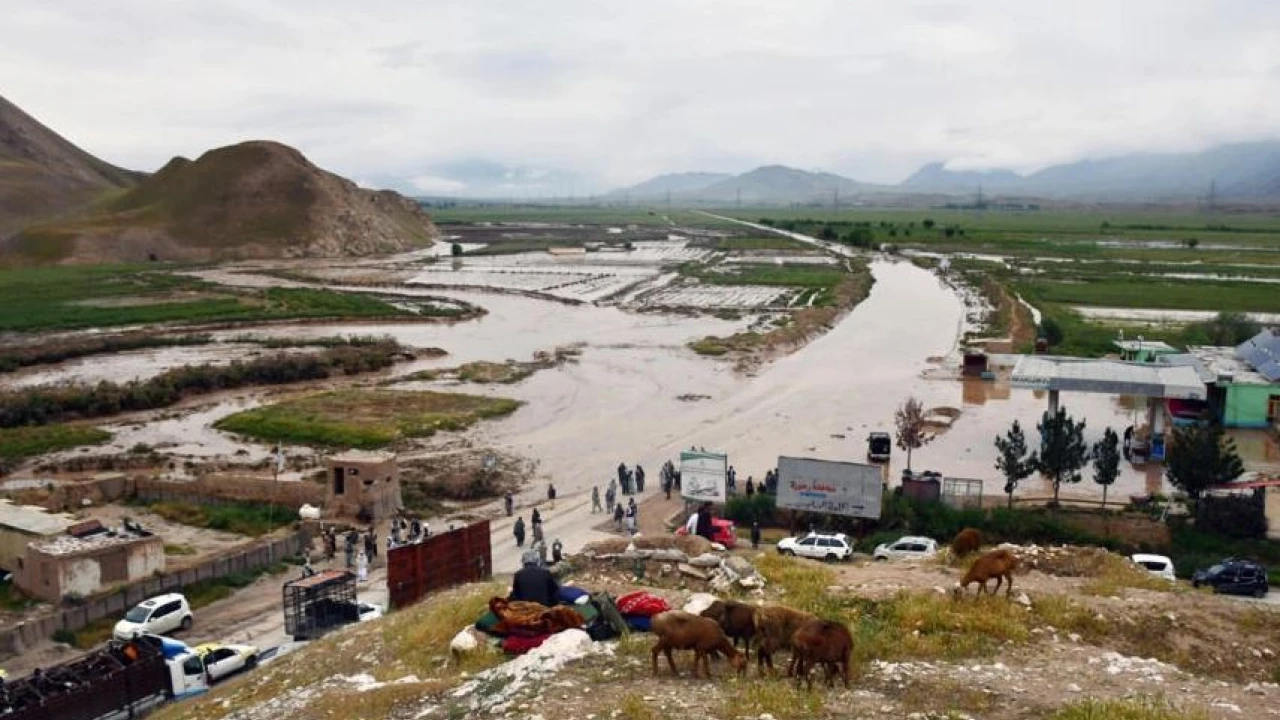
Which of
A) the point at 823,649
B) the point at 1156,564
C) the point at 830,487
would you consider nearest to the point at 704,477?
the point at 830,487

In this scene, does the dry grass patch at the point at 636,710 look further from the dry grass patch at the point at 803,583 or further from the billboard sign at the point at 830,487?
the billboard sign at the point at 830,487

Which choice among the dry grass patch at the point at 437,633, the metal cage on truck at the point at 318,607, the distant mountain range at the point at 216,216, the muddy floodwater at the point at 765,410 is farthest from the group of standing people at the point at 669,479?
the distant mountain range at the point at 216,216

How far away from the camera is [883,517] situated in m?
28.5

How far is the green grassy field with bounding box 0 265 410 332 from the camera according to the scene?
7462 cm

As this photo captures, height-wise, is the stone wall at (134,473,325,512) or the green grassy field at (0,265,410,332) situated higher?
the green grassy field at (0,265,410,332)

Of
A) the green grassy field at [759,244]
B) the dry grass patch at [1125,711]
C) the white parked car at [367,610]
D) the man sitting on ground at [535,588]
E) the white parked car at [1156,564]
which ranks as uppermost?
the green grassy field at [759,244]

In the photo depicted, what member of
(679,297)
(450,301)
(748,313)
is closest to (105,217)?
(450,301)

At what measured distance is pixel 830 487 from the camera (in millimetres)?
28078

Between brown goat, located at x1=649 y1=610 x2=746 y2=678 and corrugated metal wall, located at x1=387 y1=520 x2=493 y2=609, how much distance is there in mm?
10681

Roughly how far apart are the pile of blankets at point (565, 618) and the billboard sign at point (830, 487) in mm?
14195

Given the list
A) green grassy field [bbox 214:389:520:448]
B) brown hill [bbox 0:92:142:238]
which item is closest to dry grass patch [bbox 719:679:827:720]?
green grassy field [bbox 214:389:520:448]

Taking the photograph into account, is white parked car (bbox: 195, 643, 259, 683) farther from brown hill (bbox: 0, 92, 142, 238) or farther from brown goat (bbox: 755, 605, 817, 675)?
brown hill (bbox: 0, 92, 142, 238)

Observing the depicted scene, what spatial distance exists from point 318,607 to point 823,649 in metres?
13.0

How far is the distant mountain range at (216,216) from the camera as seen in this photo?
122188 millimetres
